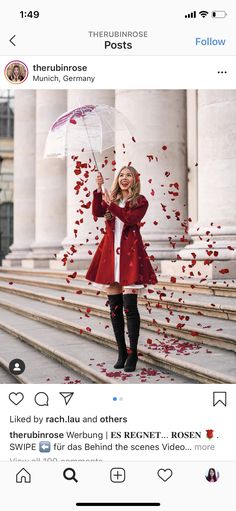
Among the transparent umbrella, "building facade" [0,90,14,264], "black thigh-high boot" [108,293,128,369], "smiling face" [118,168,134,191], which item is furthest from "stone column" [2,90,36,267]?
"smiling face" [118,168,134,191]

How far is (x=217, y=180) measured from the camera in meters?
10.4

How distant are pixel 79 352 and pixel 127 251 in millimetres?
2079

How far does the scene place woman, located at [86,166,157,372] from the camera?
6.06 meters

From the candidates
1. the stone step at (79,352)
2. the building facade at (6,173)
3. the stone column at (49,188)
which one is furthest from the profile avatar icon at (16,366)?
the building facade at (6,173)

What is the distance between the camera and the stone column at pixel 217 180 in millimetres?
10117

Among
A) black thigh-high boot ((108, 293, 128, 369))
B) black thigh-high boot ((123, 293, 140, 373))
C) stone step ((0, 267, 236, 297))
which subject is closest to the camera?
black thigh-high boot ((123, 293, 140, 373))
